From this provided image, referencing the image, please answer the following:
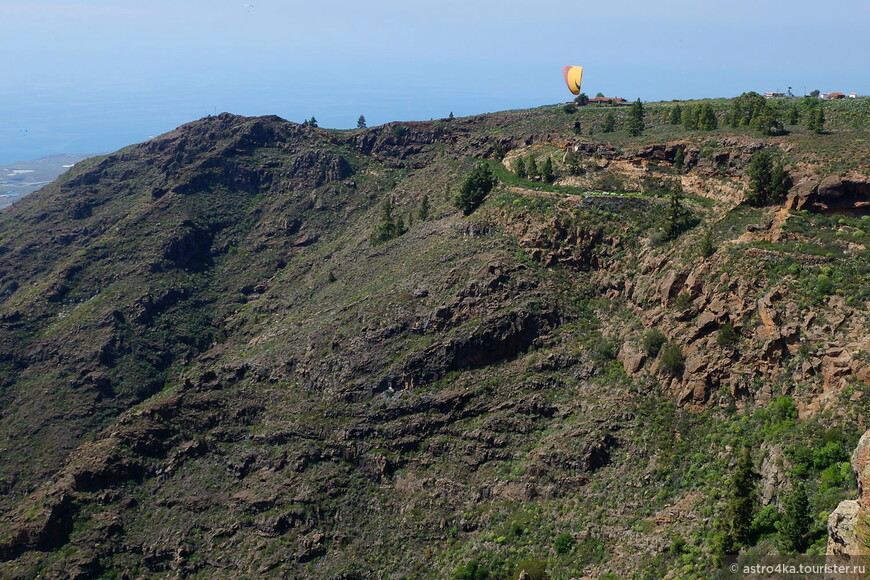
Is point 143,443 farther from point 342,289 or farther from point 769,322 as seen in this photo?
point 769,322

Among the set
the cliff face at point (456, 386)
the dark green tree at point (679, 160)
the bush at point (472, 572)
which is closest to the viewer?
the cliff face at point (456, 386)

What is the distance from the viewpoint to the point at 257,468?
53.9 m

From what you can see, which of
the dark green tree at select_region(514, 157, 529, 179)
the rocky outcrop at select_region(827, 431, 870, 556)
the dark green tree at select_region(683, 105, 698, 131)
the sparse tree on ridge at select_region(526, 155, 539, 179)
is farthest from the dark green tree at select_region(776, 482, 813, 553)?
the dark green tree at select_region(683, 105, 698, 131)

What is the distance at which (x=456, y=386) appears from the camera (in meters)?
52.8

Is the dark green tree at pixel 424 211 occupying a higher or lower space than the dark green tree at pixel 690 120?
lower

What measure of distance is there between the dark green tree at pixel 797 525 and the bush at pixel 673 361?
15.7m

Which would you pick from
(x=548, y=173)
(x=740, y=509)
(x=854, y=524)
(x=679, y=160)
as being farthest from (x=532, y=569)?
(x=679, y=160)

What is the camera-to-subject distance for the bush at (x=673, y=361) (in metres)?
44.7

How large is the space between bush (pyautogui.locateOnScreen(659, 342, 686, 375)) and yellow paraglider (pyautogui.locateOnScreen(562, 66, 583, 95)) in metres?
47.6

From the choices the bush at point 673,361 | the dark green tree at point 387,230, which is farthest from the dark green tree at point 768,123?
the dark green tree at point 387,230

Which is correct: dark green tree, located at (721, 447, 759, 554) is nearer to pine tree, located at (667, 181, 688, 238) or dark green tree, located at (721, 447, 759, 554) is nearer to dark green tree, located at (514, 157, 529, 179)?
pine tree, located at (667, 181, 688, 238)

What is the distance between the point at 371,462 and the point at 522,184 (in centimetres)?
3278

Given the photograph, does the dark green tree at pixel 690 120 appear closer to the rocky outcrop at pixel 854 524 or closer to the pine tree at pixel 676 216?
the pine tree at pixel 676 216

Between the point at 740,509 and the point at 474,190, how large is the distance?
145 ft
